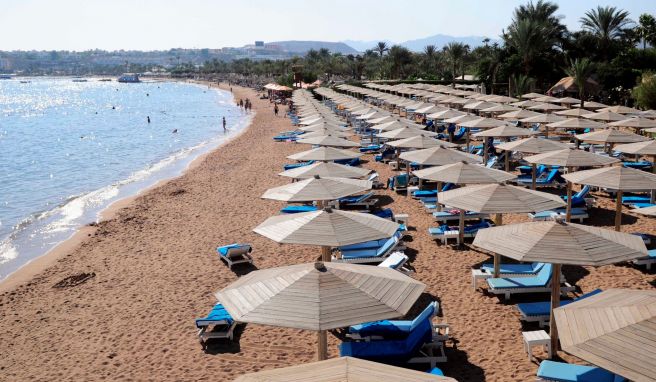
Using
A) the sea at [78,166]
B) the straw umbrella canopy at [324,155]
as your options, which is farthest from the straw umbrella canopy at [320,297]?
the sea at [78,166]

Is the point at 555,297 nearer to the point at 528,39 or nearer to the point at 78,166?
the point at 78,166

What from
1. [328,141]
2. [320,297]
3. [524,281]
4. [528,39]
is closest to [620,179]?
[524,281]

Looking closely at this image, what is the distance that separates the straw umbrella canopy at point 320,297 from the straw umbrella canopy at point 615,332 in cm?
153

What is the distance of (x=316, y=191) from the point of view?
10.7m

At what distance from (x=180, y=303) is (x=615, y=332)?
721 cm

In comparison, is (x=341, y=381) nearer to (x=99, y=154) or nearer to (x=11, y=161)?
(x=99, y=154)

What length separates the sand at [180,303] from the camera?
7535mm

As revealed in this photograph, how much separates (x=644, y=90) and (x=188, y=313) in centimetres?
2451

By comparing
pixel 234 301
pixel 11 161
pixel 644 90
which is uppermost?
pixel 644 90

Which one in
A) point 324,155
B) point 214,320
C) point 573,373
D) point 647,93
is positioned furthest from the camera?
point 647,93

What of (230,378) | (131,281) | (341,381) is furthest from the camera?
(131,281)

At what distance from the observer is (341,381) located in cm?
362

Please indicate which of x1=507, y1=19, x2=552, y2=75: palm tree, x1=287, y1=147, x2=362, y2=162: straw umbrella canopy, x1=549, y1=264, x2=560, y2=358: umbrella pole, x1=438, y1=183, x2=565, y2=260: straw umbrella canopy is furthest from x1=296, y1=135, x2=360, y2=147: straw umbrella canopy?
x1=507, y1=19, x2=552, y2=75: palm tree

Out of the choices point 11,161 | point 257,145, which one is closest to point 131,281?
point 257,145
